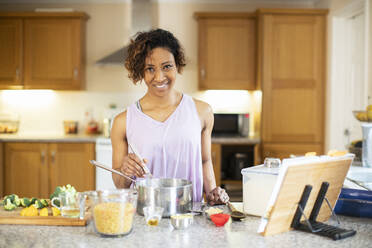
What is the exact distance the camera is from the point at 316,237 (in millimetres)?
1259

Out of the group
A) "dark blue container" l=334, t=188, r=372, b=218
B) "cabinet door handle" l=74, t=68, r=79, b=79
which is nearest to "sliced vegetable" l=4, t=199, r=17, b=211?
"dark blue container" l=334, t=188, r=372, b=218

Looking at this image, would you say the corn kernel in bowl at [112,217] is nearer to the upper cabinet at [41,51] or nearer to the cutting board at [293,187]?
the cutting board at [293,187]

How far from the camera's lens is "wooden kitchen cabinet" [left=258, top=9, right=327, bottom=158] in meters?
4.22

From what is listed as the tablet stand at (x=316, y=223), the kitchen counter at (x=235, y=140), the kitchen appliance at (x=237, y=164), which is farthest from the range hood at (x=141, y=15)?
the tablet stand at (x=316, y=223)

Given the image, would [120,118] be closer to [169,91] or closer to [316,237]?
[169,91]

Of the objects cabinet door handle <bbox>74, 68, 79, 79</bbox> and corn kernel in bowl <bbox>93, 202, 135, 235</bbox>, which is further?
cabinet door handle <bbox>74, 68, 79, 79</bbox>

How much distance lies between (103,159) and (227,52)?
173 centimetres

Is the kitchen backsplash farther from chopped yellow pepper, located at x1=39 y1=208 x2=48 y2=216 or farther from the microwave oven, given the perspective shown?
chopped yellow pepper, located at x1=39 y1=208 x2=48 y2=216

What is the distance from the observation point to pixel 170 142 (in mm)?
1916

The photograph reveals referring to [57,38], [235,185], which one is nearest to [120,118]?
[235,185]

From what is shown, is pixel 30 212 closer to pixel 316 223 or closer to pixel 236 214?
pixel 236 214

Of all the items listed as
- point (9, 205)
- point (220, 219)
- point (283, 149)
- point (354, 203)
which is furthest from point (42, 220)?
point (283, 149)

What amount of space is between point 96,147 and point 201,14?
1.77 metres

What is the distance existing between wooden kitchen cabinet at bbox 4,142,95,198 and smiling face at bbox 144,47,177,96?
2.46m
